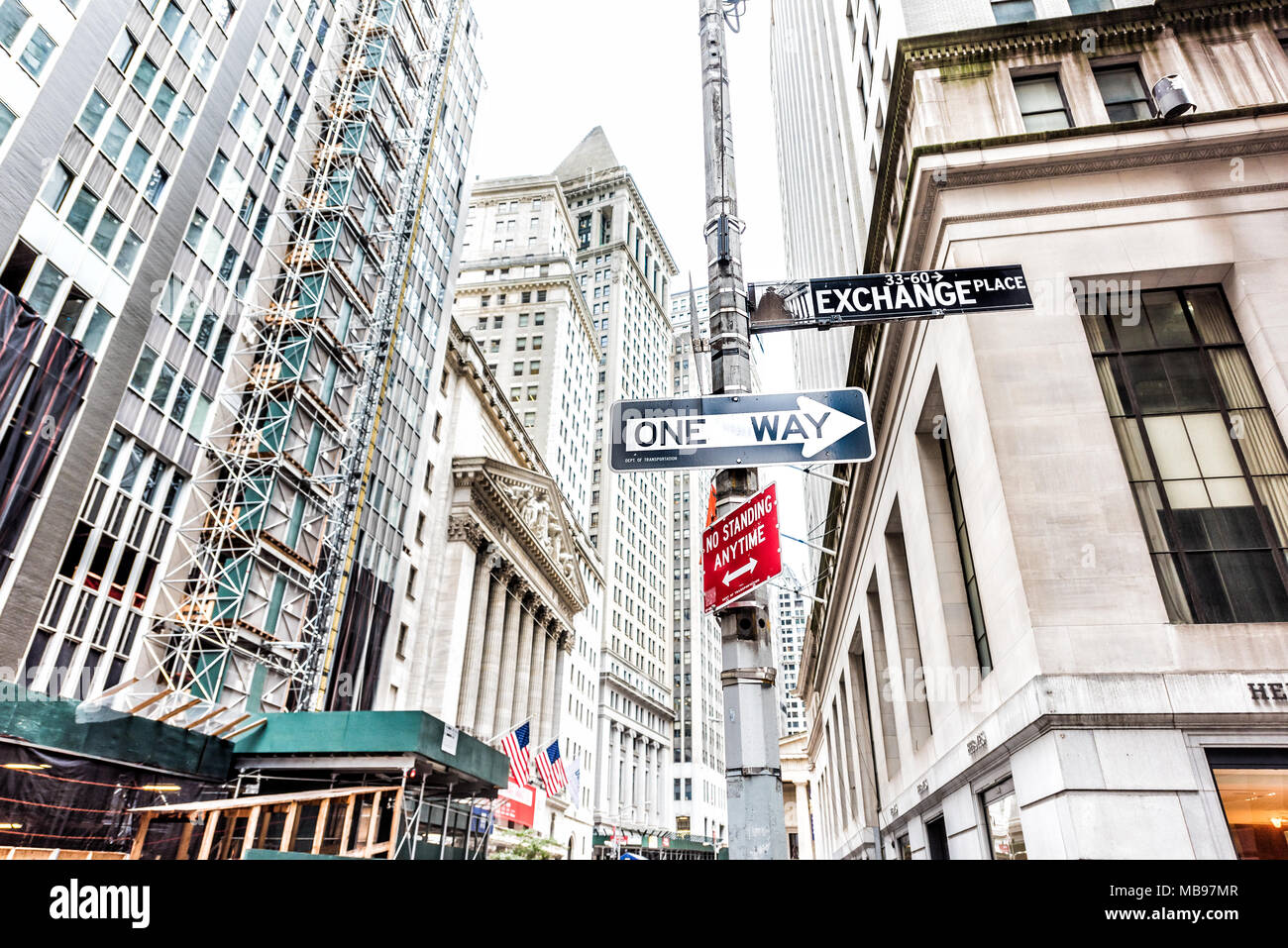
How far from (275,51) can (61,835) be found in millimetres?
36608

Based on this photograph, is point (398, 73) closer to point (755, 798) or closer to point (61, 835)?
point (61, 835)

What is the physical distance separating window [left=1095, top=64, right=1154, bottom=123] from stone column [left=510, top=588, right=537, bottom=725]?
5908 cm

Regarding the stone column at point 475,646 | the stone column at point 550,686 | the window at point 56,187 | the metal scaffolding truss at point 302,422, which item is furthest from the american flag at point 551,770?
the stone column at point 550,686

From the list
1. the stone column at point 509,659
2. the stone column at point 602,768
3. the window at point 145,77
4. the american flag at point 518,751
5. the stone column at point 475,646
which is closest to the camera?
the window at point 145,77

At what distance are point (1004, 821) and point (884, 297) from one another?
9822mm

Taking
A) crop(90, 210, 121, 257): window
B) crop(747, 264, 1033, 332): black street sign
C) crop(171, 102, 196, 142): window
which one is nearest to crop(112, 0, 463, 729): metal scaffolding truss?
crop(171, 102, 196, 142): window

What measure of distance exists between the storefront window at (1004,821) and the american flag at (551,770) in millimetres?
28456

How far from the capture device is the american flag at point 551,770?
38875 mm

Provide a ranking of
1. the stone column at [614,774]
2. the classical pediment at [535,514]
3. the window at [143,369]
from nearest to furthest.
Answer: the window at [143,369]
the classical pediment at [535,514]
the stone column at [614,774]

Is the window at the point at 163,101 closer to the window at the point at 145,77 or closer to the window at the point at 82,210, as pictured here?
the window at the point at 145,77

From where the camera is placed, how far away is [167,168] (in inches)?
1174

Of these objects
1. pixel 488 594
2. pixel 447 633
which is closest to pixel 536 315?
pixel 488 594

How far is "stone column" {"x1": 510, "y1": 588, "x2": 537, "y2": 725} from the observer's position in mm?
65188

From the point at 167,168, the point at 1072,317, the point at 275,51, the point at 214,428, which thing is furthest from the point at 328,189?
the point at 1072,317
